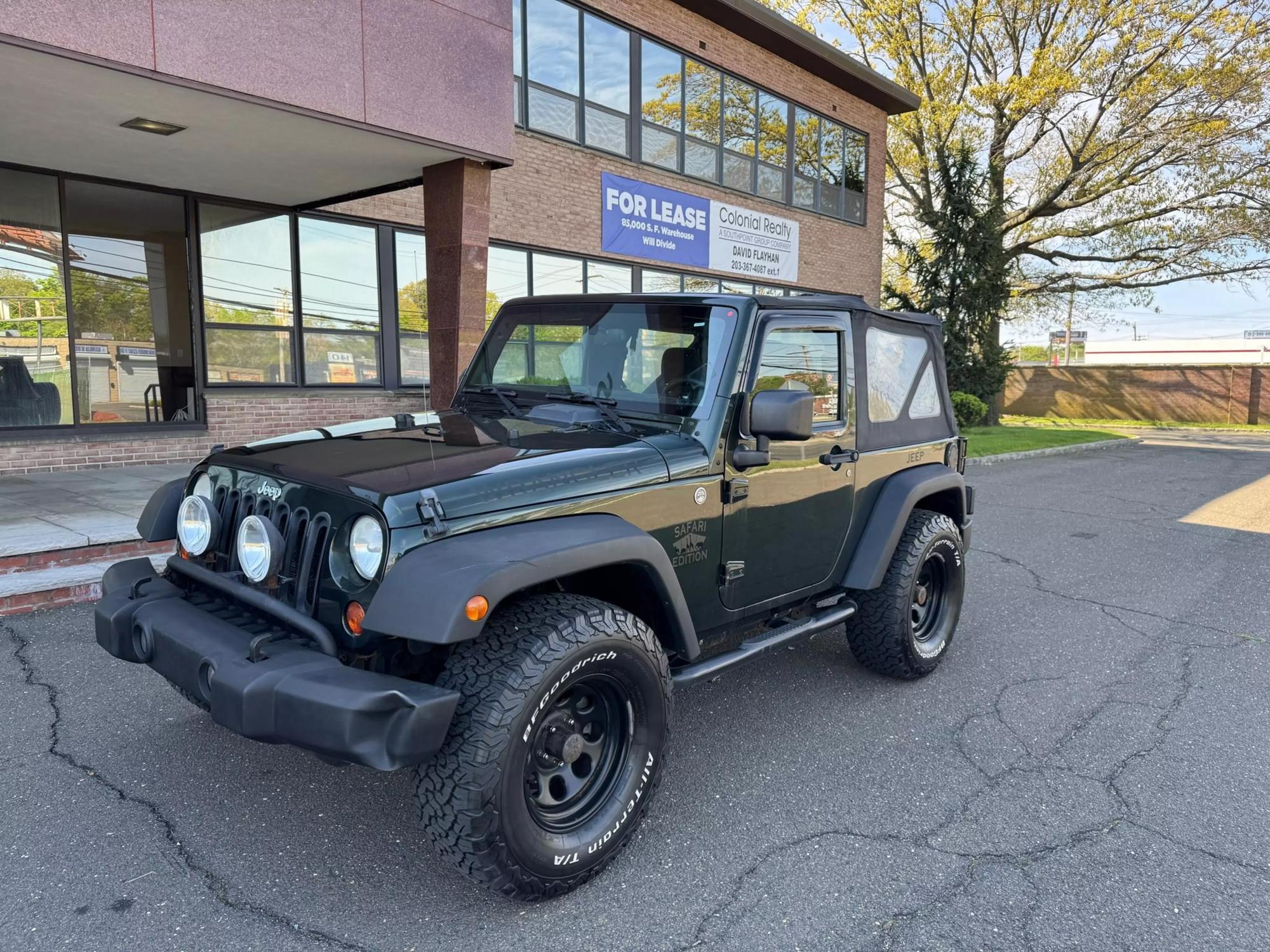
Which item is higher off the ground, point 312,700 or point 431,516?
point 431,516

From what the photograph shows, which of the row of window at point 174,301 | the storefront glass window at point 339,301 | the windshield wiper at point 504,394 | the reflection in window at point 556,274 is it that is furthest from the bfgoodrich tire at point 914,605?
the reflection in window at point 556,274

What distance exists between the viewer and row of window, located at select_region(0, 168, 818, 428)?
918 centimetres

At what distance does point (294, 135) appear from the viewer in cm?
764

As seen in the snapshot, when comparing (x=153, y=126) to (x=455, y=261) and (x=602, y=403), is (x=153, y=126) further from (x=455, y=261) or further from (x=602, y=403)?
(x=602, y=403)

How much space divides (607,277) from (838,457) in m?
11.0

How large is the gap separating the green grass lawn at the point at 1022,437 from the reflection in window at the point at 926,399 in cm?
1075

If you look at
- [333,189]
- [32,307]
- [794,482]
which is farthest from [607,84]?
[794,482]

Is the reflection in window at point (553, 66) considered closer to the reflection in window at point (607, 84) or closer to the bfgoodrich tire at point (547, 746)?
the reflection in window at point (607, 84)

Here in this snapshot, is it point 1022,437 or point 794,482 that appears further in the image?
point 1022,437

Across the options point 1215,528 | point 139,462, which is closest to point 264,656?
point 139,462

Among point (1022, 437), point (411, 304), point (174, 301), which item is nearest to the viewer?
point (174, 301)

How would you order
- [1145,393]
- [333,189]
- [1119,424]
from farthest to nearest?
[1145,393] < [1119,424] < [333,189]

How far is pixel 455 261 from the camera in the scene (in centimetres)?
880

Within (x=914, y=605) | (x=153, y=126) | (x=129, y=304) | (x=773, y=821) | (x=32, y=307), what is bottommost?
(x=773, y=821)
